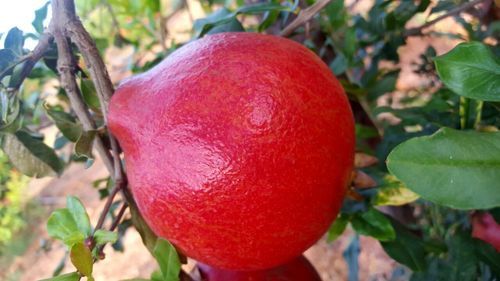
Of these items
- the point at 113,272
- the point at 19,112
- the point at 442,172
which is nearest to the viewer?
the point at 442,172

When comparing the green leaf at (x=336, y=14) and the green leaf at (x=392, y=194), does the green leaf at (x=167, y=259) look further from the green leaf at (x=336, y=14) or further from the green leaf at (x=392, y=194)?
the green leaf at (x=336, y=14)

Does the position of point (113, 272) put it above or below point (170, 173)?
below

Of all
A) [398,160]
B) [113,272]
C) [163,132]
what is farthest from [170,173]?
[113,272]

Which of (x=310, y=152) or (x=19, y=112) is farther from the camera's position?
(x=19, y=112)

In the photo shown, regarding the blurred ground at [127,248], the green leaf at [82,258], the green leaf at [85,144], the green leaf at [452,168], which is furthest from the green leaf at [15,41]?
the blurred ground at [127,248]

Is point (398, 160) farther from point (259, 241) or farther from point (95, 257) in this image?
point (95, 257)

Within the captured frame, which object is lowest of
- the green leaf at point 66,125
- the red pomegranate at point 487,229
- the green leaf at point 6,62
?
the red pomegranate at point 487,229

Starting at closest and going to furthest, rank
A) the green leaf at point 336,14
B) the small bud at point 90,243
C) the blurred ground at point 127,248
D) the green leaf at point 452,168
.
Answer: the green leaf at point 452,168 < the small bud at point 90,243 < the green leaf at point 336,14 < the blurred ground at point 127,248

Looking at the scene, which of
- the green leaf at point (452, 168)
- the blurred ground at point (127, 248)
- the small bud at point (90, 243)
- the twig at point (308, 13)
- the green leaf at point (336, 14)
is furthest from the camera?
the blurred ground at point (127, 248)
